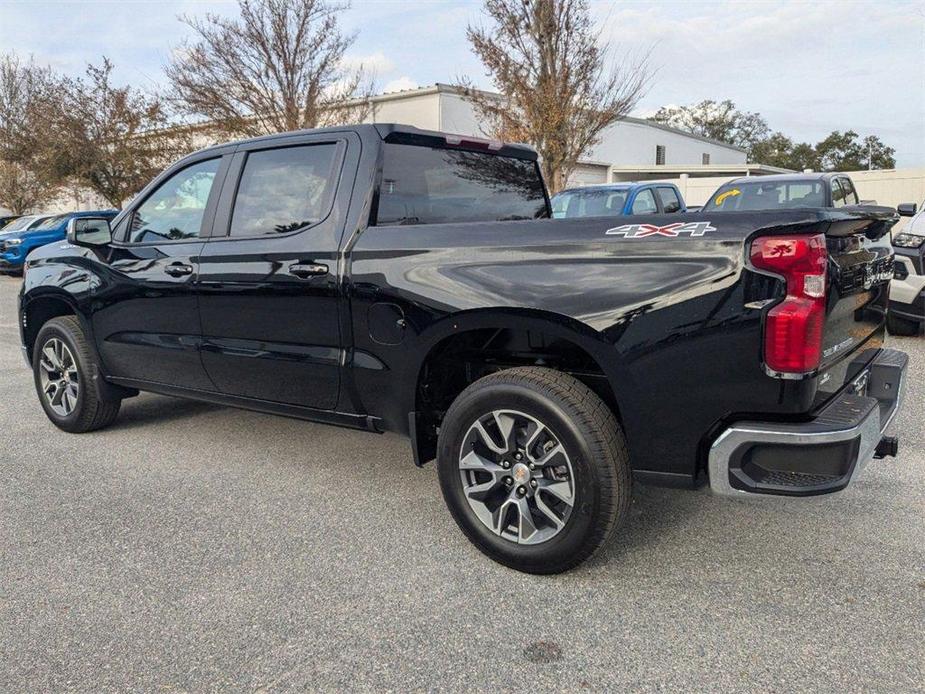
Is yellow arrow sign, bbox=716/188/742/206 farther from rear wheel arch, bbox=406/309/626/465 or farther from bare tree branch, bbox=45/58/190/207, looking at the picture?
bare tree branch, bbox=45/58/190/207

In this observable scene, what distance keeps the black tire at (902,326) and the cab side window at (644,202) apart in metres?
4.03

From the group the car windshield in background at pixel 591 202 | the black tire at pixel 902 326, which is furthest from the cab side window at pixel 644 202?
the black tire at pixel 902 326

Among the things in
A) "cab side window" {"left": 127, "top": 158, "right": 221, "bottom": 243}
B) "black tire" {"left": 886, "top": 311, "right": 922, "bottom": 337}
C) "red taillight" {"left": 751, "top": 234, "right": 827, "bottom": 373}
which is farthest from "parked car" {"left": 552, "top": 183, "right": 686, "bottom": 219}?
"red taillight" {"left": 751, "top": 234, "right": 827, "bottom": 373}

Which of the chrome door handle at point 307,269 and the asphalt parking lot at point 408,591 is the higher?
the chrome door handle at point 307,269

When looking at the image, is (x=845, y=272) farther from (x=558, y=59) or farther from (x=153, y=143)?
(x=153, y=143)

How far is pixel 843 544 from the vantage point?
331 cm

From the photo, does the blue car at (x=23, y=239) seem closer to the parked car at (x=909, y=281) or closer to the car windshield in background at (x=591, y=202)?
the car windshield in background at (x=591, y=202)

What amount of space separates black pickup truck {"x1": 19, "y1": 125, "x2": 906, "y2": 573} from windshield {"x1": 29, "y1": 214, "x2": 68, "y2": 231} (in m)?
18.1

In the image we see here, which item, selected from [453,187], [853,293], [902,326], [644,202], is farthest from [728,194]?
[853,293]

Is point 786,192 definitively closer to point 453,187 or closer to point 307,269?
point 453,187

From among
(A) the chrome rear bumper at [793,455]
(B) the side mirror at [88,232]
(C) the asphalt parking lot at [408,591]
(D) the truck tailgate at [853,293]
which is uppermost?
(B) the side mirror at [88,232]

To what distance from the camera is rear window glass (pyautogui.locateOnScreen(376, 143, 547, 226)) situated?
3.64 metres

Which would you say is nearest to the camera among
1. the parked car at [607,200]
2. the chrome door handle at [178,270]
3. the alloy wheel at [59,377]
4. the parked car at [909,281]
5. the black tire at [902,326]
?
the chrome door handle at [178,270]

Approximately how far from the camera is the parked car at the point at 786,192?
1012 cm
